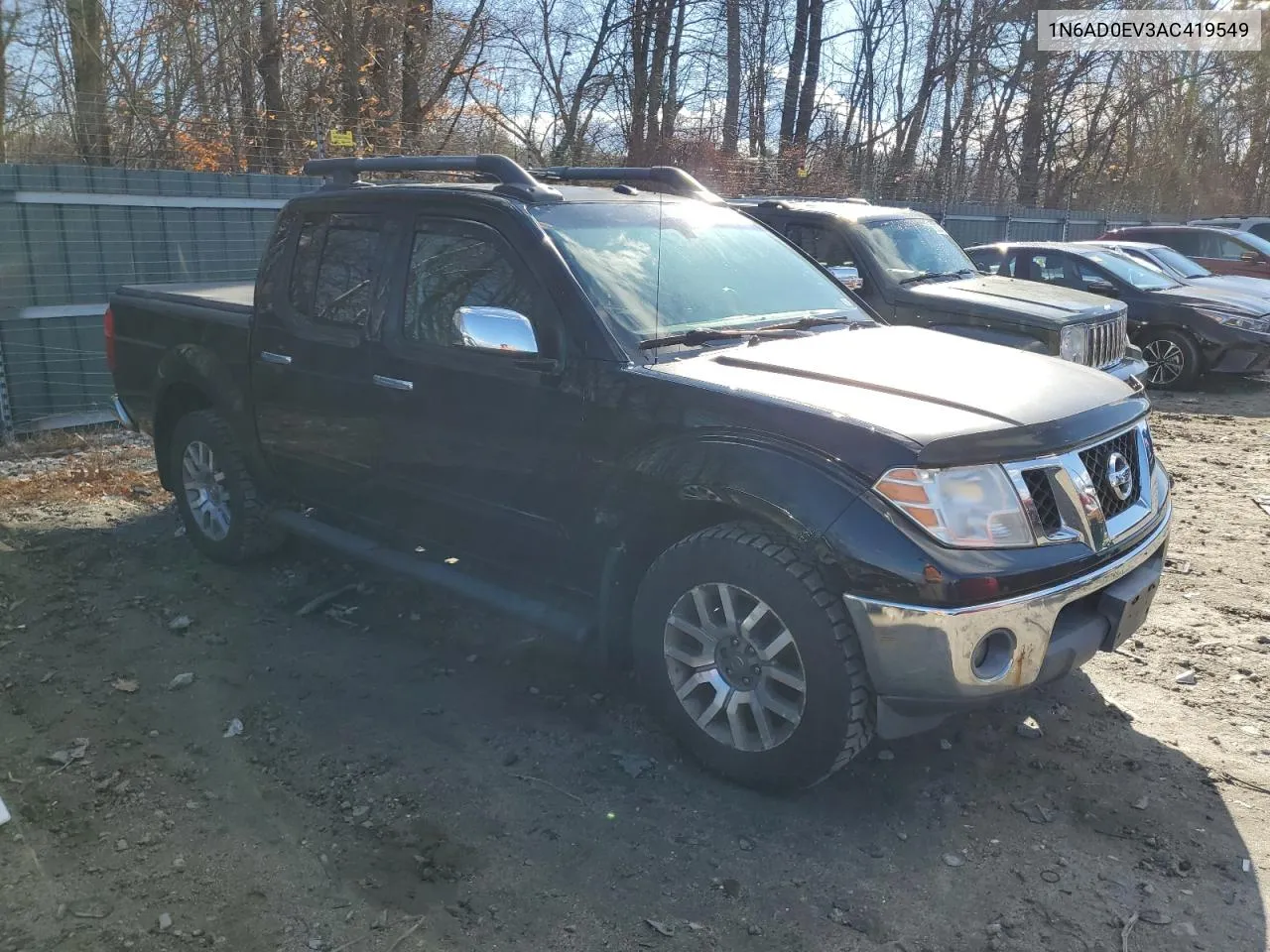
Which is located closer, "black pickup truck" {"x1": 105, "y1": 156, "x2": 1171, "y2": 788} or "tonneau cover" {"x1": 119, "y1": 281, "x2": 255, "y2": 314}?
"black pickup truck" {"x1": 105, "y1": 156, "x2": 1171, "y2": 788}

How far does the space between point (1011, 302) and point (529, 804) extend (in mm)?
6310

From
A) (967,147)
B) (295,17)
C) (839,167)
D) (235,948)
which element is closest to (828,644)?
(235,948)

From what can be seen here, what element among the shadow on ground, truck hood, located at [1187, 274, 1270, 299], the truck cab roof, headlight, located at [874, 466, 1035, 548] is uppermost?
the truck cab roof

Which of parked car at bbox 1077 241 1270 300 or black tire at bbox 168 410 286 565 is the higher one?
parked car at bbox 1077 241 1270 300

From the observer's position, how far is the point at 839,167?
23750mm

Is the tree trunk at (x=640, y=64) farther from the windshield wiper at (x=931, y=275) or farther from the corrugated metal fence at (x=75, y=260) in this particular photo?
the windshield wiper at (x=931, y=275)

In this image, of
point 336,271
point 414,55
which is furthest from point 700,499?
point 414,55

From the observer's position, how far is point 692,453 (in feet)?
11.4

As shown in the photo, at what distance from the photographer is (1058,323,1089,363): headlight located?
7.87m

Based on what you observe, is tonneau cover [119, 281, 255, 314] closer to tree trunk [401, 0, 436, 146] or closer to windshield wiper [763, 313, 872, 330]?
windshield wiper [763, 313, 872, 330]

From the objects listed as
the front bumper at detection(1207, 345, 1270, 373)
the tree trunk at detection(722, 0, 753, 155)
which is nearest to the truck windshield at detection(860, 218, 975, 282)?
the front bumper at detection(1207, 345, 1270, 373)

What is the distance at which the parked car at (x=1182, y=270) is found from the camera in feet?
40.3

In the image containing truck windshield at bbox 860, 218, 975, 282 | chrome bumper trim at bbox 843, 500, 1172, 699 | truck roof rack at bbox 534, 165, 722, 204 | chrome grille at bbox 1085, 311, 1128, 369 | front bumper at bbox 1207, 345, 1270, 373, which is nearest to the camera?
chrome bumper trim at bbox 843, 500, 1172, 699

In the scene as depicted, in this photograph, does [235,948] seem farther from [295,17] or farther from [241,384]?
[295,17]
